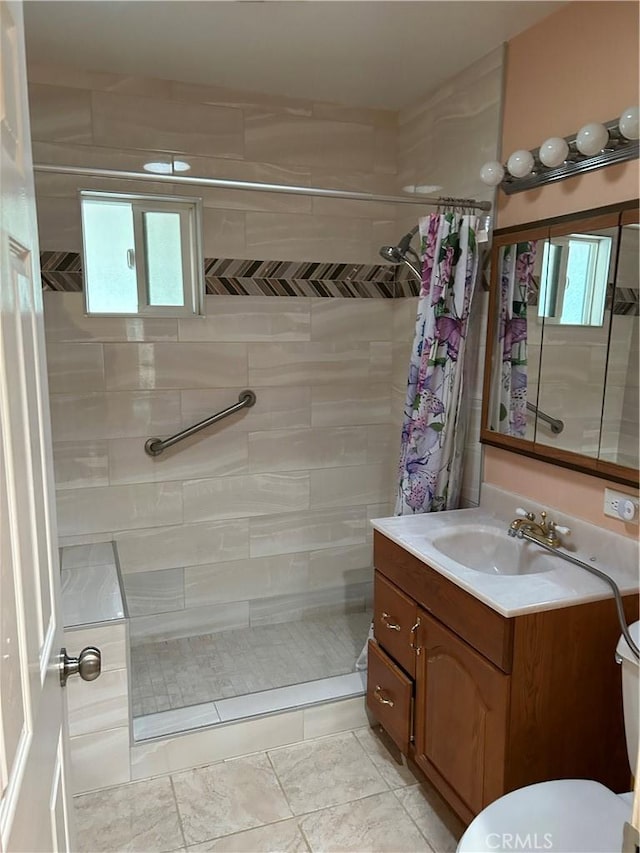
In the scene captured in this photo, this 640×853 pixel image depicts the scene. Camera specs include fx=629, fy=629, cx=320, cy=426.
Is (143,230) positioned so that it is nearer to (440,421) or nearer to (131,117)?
(131,117)

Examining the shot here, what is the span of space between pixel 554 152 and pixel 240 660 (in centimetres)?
232

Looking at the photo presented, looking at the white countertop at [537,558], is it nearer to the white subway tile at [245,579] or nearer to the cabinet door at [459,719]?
the cabinet door at [459,719]

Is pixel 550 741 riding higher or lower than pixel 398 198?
lower

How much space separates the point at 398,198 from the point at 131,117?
1169 millimetres

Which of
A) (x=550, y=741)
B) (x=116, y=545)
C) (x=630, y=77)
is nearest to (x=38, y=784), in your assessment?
(x=550, y=741)

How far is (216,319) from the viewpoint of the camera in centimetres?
281

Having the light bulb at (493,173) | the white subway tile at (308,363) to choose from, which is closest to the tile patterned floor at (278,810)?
the white subway tile at (308,363)

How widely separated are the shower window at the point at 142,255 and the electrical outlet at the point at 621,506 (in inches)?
72.0

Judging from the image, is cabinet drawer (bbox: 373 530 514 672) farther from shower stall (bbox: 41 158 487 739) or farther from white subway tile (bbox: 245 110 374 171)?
white subway tile (bbox: 245 110 374 171)

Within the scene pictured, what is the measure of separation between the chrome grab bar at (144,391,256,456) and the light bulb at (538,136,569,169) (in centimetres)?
155

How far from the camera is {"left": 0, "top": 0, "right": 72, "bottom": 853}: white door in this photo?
2.42 ft

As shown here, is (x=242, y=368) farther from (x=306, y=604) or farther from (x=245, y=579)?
(x=306, y=604)

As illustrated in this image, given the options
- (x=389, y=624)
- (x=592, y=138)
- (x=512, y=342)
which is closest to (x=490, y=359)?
(x=512, y=342)

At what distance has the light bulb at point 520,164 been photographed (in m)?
2.06
